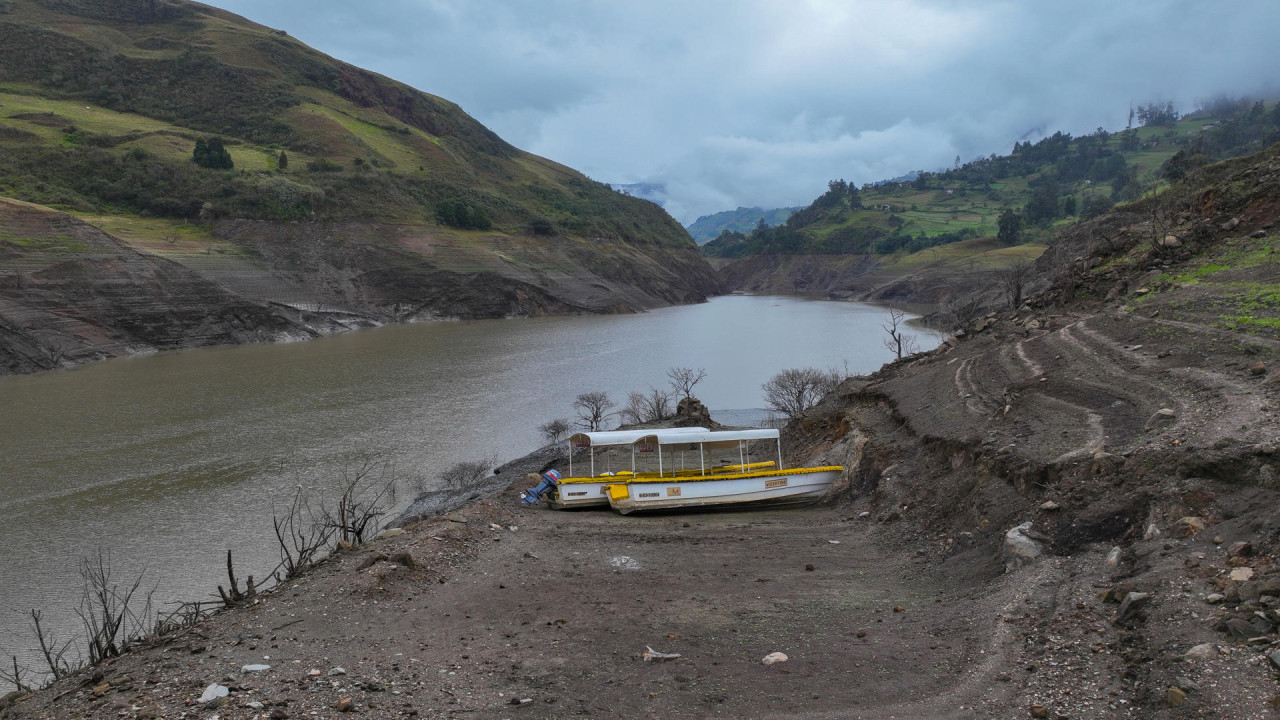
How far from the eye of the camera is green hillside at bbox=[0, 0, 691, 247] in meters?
75.2

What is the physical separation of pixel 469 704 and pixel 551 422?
93.0 feet

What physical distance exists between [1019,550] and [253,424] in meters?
34.3

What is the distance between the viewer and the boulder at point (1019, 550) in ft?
29.5

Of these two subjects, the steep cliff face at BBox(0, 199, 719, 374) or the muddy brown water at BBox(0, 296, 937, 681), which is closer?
the muddy brown water at BBox(0, 296, 937, 681)

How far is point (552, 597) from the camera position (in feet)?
35.5

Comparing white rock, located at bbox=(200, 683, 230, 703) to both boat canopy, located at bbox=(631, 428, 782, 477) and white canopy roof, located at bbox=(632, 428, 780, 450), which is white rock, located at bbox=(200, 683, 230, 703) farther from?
white canopy roof, located at bbox=(632, 428, 780, 450)

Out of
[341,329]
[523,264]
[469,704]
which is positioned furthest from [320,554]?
[523,264]

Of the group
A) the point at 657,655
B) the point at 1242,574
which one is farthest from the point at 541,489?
the point at 1242,574

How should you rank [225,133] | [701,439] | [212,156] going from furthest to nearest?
[225,133], [212,156], [701,439]

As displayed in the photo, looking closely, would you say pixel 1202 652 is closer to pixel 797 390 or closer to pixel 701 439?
pixel 701 439

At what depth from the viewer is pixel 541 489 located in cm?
1847

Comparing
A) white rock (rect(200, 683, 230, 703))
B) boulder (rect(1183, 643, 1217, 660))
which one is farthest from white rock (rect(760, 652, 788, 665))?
white rock (rect(200, 683, 230, 703))

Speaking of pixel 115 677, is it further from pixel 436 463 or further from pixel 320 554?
pixel 436 463

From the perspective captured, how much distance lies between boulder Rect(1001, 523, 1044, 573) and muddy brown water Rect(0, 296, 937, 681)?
14.4 m
